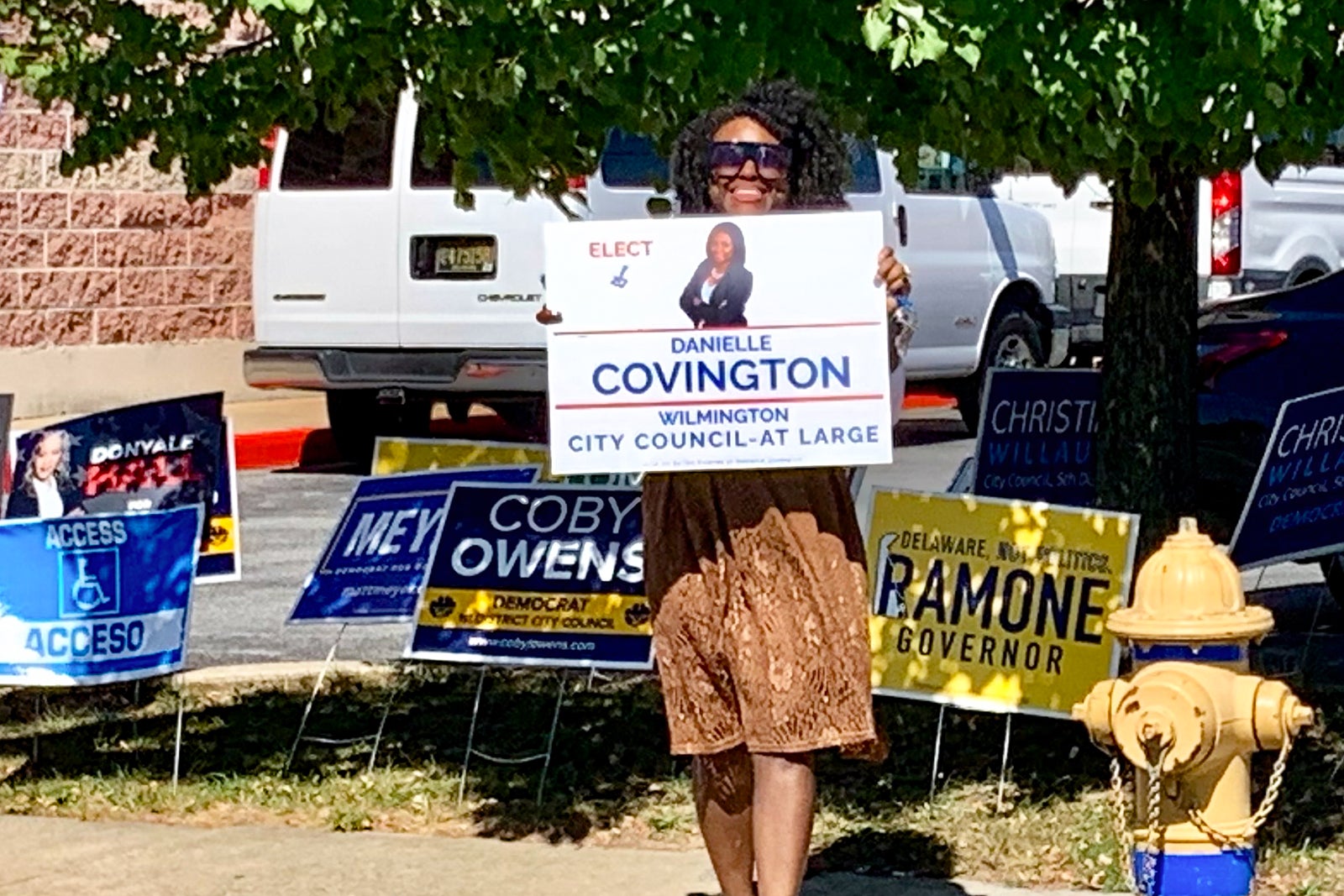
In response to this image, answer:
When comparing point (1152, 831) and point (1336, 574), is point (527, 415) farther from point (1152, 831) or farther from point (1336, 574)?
point (1152, 831)

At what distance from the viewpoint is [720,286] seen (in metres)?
4.96

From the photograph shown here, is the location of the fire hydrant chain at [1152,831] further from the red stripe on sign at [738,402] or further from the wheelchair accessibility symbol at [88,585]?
the wheelchair accessibility symbol at [88,585]

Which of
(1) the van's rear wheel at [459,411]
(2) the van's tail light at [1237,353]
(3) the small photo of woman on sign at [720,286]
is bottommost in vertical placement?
(1) the van's rear wheel at [459,411]

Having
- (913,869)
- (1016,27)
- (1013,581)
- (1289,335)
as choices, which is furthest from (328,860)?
(1289,335)

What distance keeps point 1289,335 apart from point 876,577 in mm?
3561

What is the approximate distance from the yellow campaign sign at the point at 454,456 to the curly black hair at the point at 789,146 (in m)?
2.42

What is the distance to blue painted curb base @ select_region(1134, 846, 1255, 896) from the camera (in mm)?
4668

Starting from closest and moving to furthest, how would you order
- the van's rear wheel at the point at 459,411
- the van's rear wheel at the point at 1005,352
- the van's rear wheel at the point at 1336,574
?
the van's rear wheel at the point at 1336,574 → the van's rear wheel at the point at 459,411 → the van's rear wheel at the point at 1005,352

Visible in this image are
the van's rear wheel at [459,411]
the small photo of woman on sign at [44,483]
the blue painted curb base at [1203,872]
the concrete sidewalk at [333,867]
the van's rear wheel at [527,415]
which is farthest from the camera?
the van's rear wheel at [459,411]

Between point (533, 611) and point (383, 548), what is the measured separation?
20.6 inches

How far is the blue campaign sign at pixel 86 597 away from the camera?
6.71 meters

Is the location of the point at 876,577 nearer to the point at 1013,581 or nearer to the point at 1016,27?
the point at 1013,581

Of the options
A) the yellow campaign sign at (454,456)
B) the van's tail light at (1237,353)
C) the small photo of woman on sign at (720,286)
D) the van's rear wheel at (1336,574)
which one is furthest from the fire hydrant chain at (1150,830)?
the van's tail light at (1237,353)

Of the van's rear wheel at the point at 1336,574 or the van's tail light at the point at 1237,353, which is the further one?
the van's tail light at the point at 1237,353
